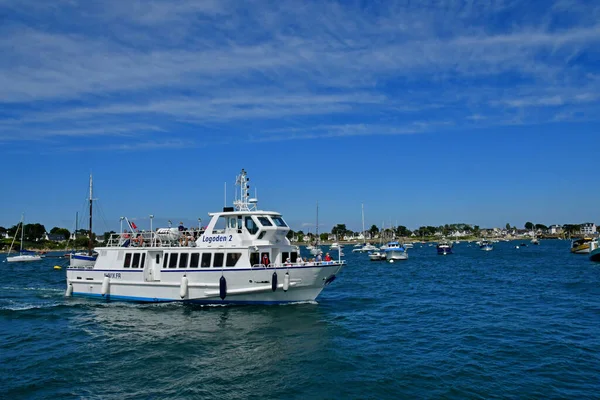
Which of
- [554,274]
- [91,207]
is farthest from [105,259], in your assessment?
[554,274]

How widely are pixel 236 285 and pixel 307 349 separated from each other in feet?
28.8

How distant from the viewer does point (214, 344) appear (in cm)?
1948

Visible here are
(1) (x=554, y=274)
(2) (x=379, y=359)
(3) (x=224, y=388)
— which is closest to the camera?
(3) (x=224, y=388)

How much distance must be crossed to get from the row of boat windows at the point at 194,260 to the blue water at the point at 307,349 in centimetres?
242

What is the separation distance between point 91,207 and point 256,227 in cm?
3668

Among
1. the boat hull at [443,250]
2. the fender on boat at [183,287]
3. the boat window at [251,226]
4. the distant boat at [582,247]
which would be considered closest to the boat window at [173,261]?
the fender on boat at [183,287]

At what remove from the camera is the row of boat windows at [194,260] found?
89.0ft

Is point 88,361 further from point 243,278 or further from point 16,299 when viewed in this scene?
point 16,299

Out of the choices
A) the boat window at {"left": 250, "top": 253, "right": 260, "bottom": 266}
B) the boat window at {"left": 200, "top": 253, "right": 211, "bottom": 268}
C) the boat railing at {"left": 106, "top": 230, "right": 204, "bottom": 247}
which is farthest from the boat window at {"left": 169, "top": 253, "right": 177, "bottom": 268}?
the boat window at {"left": 250, "top": 253, "right": 260, "bottom": 266}

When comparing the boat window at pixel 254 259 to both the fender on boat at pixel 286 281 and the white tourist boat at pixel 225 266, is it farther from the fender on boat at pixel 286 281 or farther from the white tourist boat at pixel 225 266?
the fender on boat at pixel 286 281

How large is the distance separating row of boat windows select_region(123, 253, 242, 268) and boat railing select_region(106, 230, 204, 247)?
3.64ft

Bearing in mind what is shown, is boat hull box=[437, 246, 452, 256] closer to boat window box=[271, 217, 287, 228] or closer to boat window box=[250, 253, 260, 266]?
boat window box=[271, 217, 287, 228]

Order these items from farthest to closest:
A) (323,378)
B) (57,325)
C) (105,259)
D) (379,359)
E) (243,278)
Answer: (105,259)
(243,278)
(57,325)
(379,359)
(323,378)

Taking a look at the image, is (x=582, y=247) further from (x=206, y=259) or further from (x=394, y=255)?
(x=206, y=259)
